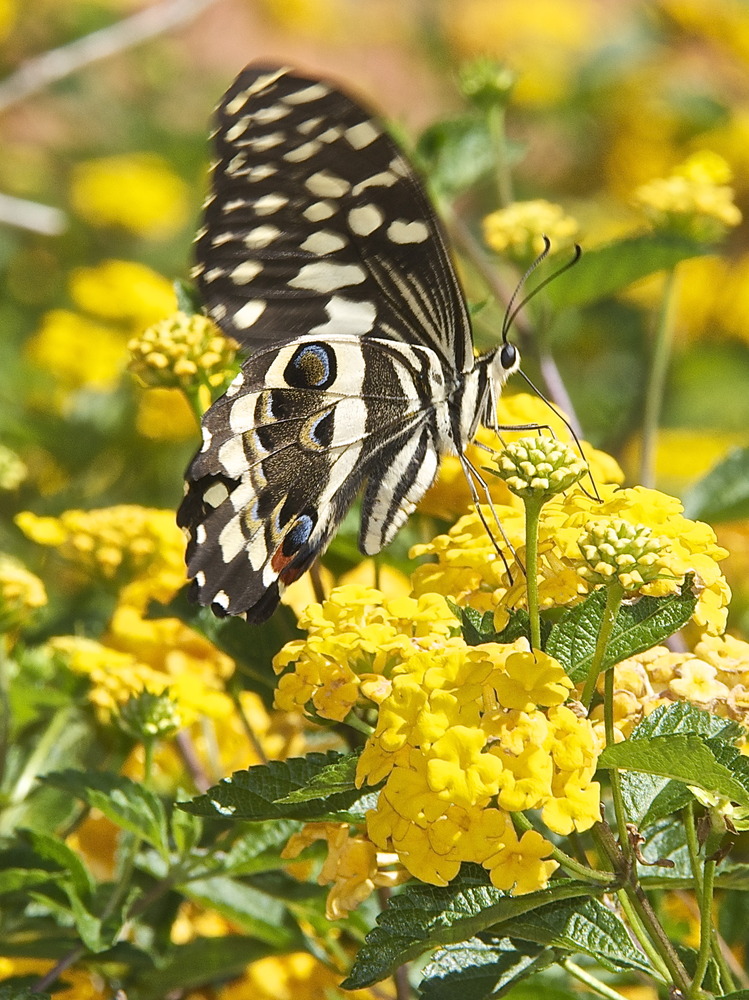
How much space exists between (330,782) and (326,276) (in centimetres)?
84

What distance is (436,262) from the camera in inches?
65.4

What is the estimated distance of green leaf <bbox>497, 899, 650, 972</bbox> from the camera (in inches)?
43.6

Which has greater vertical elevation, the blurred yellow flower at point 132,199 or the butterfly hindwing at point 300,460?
the blurred yellow flower at point 132,199

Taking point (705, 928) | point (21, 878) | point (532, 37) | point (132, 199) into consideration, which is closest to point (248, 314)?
point (21, 878)

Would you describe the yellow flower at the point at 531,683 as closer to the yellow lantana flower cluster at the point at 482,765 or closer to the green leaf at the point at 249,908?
the yellow lantana flower cluster at the point at 482,765

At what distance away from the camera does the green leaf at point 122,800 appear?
55.3 inches

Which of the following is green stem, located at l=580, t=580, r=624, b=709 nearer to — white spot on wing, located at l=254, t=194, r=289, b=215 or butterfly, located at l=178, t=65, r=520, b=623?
butterfly, located at l=178, t=65, r=520, b=623

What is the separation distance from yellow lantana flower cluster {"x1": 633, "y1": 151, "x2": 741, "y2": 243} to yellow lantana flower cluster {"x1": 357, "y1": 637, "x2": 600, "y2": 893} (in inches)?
45.8

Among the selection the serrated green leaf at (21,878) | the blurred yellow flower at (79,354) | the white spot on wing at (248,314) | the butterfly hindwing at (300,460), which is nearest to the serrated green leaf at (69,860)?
the serrated green leaf at (21,878)

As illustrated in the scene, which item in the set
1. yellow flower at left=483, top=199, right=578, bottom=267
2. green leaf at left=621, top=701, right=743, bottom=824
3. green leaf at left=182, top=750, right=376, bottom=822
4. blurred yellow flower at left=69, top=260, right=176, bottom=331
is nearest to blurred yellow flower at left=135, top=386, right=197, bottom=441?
blurred yellow flower at left=69, top=260, right=176, bottom=331

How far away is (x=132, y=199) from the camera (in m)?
4.00

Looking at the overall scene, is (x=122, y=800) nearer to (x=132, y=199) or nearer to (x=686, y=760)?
(x=686, y=760)

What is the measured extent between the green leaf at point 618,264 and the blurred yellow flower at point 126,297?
1.41 meters

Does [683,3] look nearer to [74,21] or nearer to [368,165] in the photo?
[74,21]
